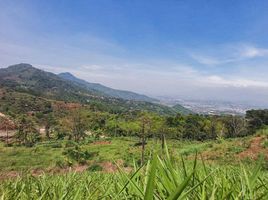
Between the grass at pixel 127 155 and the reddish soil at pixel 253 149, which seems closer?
the reddish soil at pixel 253 149

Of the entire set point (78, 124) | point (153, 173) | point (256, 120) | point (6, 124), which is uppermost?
point (153, 173)

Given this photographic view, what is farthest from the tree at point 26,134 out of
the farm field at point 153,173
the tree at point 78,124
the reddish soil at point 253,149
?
the reddish soil at point 253,149

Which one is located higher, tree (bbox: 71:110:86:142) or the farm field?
the farm field

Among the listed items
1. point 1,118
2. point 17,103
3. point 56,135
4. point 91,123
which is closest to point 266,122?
point 91,123

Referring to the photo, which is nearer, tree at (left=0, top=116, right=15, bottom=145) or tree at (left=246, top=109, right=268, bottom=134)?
tree at (left=246, top=109, right=268, bottom=134)

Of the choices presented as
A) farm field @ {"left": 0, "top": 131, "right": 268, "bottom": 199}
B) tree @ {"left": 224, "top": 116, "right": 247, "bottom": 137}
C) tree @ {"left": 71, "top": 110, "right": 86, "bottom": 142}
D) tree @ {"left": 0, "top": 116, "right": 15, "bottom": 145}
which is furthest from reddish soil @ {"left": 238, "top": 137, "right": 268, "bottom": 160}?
tree @ {"left": 0, "top": 116, "right": 15, "bottom": 145}

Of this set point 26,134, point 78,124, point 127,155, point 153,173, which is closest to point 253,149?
point 127,155

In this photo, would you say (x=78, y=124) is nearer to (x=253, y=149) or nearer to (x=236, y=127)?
(x=236, y=127)

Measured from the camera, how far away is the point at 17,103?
14288 centimetres

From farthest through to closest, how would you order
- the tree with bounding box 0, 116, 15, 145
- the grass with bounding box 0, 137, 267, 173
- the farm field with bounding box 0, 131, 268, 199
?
the tree with bounding box 0, 116, 15, 145 < the grass with bounding box 0, 137, 267, 173 < the farm field with bounding box 0, 131, 268, 199

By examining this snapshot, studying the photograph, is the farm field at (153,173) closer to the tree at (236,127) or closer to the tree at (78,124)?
the tree at (78,124)

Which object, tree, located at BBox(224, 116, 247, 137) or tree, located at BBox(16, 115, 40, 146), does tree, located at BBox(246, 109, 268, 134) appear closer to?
tree, located at BBox(224, 116, 247, 137)

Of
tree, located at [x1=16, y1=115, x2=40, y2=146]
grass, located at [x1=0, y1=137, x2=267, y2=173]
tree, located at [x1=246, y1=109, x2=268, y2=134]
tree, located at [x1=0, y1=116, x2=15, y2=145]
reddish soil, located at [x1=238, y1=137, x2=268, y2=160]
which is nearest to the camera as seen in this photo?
reddish soil, located at [x1=238, y1=137, x2=268, y2=160]

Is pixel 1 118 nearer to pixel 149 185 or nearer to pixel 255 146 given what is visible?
pixel 255 146
